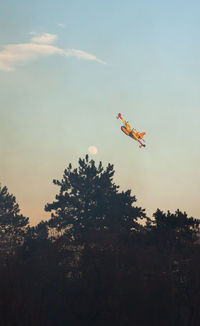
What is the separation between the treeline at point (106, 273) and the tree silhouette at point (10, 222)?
7.92 metres

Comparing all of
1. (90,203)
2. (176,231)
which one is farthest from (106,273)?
(90,203)

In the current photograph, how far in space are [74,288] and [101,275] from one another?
10.3 ft

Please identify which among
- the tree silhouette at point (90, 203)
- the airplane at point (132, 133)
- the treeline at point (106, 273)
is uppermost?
the airplane at point (132, 133)

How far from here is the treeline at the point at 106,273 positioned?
41.3 meters

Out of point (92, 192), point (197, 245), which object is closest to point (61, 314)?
point (197, 245)

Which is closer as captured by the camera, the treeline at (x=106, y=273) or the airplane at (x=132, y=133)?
the treeline at (x=106, y=273)

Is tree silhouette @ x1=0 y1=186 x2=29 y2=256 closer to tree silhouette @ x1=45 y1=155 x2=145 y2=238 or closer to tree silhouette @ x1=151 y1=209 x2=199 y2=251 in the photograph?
tree silhouette @ x1=45 y1=155 x2=145 y2=238

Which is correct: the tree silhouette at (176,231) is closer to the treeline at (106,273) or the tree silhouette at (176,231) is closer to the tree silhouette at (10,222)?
the treeline at (106,273)

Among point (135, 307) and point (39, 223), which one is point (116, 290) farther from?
point (39, 223)

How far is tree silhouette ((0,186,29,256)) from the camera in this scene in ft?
249

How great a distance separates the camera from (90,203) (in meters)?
69.6

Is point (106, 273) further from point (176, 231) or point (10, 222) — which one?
point (10, 222)

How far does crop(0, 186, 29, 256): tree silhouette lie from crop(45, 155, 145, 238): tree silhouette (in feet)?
29.6

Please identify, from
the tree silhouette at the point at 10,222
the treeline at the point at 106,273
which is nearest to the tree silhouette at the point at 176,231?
the treeline at the point at 106,273
